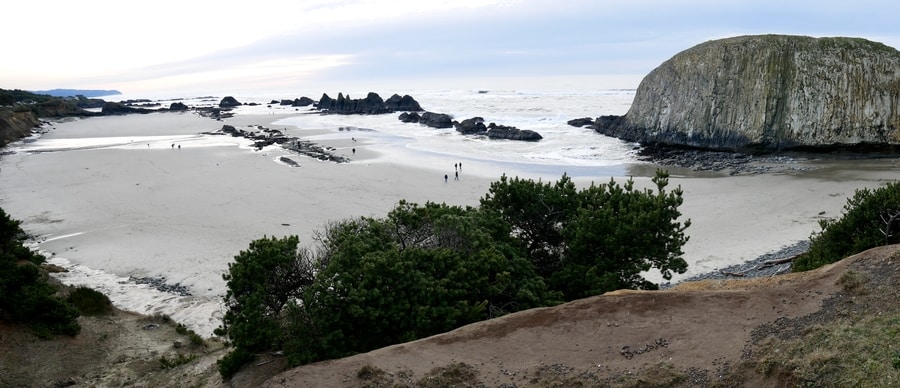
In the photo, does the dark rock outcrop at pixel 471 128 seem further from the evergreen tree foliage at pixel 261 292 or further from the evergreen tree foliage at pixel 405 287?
the evergreen tree foliage at pixel 261 292

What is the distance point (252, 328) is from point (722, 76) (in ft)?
146

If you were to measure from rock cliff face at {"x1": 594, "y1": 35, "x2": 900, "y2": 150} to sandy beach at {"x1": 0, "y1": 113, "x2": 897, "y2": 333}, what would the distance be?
3.55 metres

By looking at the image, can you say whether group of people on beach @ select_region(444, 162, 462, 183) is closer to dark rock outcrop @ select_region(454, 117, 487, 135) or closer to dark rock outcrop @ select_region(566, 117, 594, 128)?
dark rock outcrop @ select_region(454, 117, 487, 135)

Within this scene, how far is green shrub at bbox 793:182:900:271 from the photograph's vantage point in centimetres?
1382

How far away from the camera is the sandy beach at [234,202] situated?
816 inches

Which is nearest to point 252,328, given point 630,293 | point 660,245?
point 630,293

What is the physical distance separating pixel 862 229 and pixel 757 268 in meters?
4.14

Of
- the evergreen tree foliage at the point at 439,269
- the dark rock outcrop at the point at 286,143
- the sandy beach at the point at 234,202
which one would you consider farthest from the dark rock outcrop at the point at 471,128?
the evergreen tree foliage at the point at 439,269

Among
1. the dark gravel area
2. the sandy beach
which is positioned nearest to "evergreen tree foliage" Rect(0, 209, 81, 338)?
the sandy beach

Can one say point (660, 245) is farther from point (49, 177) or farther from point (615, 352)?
point (49, 177)

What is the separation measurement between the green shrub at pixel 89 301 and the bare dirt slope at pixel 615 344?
23.2 feet

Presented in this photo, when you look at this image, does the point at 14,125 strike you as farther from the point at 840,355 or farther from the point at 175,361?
the point at 840,355

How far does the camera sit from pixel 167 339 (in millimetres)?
15422

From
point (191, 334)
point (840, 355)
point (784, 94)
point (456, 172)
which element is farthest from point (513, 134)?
point (840, 355)
